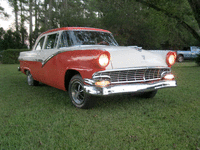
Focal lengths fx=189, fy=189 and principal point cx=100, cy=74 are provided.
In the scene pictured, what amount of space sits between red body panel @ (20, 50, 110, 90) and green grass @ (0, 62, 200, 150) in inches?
22.2

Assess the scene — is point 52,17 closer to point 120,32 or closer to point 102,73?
point 120,32

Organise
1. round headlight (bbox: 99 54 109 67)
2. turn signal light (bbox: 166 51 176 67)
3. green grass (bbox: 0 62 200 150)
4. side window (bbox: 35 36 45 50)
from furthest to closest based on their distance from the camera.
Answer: side window (bbox: 35 36 45 50), turn signal light (bbox: 166 51 176 67), round headlight (bbox: 99 54 109 67), green grass (bbox: 0 62 200 150)

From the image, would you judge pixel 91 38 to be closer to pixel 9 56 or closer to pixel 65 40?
pixel 65 40

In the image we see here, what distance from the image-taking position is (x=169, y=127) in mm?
2783

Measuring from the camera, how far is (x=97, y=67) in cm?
313

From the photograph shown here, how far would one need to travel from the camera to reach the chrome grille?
128 inches

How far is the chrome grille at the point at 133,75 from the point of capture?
3241 millimetres

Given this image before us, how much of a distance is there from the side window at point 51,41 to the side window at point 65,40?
230 millimetres

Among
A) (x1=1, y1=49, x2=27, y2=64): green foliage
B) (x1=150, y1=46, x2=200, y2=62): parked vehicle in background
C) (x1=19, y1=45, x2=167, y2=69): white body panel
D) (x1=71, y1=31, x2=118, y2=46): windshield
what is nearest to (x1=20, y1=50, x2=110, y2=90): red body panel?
(x1=19, y1=45, x2=167, y2=69): white body panel

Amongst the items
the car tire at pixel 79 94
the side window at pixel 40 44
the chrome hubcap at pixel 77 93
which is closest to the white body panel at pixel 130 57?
the car tire at pixel 79 94

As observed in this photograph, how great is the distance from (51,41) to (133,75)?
7.73 feet

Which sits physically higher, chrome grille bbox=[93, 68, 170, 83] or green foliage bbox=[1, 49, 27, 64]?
green foliage bbox=[1, 49, 27, 64]

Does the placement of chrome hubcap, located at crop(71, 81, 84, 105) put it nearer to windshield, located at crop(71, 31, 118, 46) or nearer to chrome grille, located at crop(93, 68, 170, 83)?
chrome grille, located at crop(93, 68, 170, 83)

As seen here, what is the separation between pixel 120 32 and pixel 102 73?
18.7 m
